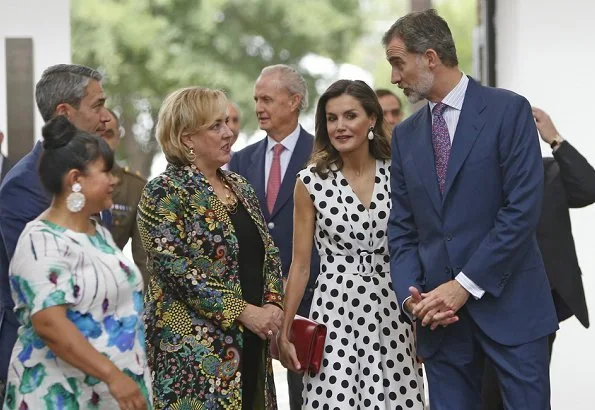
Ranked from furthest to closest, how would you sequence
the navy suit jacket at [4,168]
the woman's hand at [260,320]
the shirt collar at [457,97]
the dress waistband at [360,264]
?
1. the navy suit jacket at [4,168]
2. the dress waistband at [360,264]
3. the woman's hand at [260,320]
4. the shirt collar at [457,97]

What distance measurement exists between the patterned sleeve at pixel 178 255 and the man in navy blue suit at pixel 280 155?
1366 mm

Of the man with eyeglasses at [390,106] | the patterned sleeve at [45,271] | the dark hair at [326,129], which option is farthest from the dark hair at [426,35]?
the man with eyeglasses at [390,106]

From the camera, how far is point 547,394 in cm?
462

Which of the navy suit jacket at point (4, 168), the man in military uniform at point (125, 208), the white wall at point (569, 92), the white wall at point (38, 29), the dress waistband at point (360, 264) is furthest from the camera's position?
the white wall at point (38, 29)

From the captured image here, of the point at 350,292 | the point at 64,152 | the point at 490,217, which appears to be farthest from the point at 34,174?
the point at 490,217

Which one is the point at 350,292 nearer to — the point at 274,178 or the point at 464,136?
the point at 464,136

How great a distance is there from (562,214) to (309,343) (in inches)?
52.2

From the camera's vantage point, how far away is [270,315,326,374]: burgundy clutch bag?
5.02 m

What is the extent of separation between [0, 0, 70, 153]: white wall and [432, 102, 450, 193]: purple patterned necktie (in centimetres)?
363

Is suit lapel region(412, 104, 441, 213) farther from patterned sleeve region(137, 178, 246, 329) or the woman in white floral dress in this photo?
the woman in white floral dress

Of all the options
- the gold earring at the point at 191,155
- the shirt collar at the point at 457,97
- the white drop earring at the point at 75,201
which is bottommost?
the white drop earring at the point at 75,201

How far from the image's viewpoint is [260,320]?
15.8ft

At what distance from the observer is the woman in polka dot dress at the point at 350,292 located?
16.7ft

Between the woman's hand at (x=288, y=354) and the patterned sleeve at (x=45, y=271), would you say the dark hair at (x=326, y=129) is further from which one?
the patterned sleeve at (x=45, y=271)
